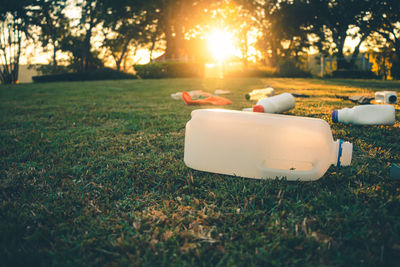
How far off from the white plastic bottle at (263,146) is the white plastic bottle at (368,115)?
1158 millimetres

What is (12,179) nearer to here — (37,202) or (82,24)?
(37,202)

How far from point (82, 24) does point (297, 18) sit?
18.3m

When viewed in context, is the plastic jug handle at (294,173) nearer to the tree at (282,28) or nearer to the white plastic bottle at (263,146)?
the white plastic bottle at (263,146)

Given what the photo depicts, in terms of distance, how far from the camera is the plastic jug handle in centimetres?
125

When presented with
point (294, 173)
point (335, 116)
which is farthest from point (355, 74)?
point (294, 173)

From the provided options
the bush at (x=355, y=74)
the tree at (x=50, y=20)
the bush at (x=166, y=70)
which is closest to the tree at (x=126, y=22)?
the tree at (x=50, y=20)

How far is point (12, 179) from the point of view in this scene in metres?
1.46

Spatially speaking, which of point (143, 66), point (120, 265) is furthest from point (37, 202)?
point (143, 66)

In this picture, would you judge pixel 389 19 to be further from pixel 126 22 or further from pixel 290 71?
pixel 126 22

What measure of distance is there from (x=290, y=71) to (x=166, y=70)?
8066mm

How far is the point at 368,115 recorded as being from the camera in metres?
2.23

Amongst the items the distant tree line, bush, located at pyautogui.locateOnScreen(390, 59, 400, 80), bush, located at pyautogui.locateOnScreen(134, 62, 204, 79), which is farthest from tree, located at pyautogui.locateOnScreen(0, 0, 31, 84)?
bush, located at pyautogui.locateOnScreen(390, 59, 400, 80)

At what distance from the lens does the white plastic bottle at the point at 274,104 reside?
2516mm

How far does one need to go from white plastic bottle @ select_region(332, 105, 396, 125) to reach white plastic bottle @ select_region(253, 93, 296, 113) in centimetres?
59
